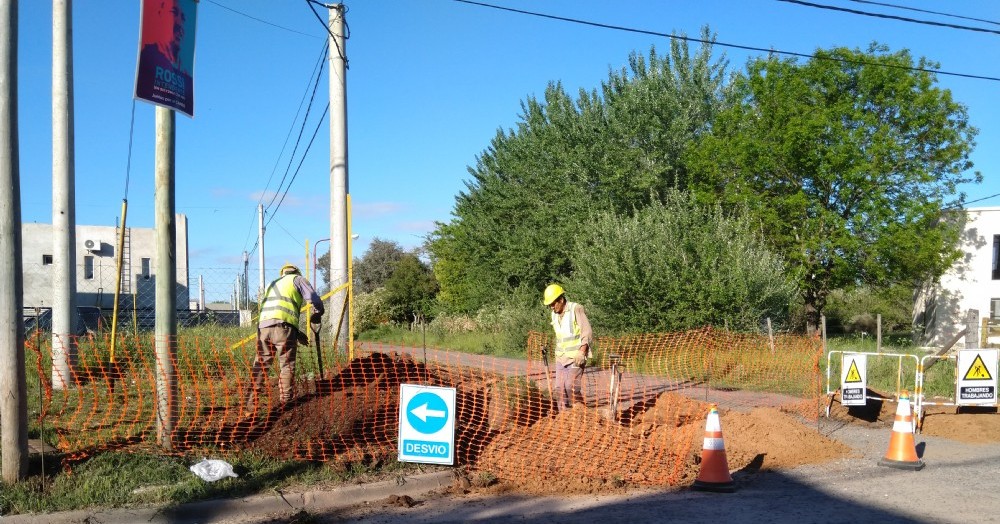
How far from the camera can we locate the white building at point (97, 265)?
3138 cm

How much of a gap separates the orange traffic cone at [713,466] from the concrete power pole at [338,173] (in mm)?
5801

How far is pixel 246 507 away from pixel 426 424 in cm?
175

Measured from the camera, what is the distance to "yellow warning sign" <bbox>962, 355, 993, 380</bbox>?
→ 9938 millimetres

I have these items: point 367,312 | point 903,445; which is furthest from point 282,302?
point 367,312

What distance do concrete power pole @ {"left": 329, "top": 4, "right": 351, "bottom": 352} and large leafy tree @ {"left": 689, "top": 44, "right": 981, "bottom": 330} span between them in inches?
665

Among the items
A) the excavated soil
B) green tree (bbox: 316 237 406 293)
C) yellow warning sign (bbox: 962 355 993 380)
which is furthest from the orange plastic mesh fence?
green tree (bbox: 316 237 406 293)

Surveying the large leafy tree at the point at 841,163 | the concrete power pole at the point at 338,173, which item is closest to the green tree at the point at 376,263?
the large leafy tree at the point at 841,163

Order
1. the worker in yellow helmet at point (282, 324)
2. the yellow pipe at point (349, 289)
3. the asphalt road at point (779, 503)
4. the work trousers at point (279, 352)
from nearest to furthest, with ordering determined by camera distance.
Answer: the asphalt road at point (779, 503) → the work trousers at point (279, 352) → the worker in yellow helmet at point (282, 324) → the yellow pipe at point (349, 289)

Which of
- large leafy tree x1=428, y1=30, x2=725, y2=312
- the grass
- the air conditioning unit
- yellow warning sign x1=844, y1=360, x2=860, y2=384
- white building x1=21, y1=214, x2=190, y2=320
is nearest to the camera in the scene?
the grass

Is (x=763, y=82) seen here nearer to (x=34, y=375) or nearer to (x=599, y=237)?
(x=599, y=237)

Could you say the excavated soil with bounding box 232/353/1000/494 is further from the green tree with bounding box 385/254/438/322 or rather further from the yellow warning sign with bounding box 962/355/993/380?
the green tree with bounding box 385/254/438/322

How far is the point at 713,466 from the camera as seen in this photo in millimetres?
6977

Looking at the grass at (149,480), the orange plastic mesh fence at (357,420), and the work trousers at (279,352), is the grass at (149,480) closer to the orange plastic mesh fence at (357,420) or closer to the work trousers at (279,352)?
the orange plastic mesh fence at (357,420)

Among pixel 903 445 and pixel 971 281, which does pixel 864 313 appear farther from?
pixel 903 445
